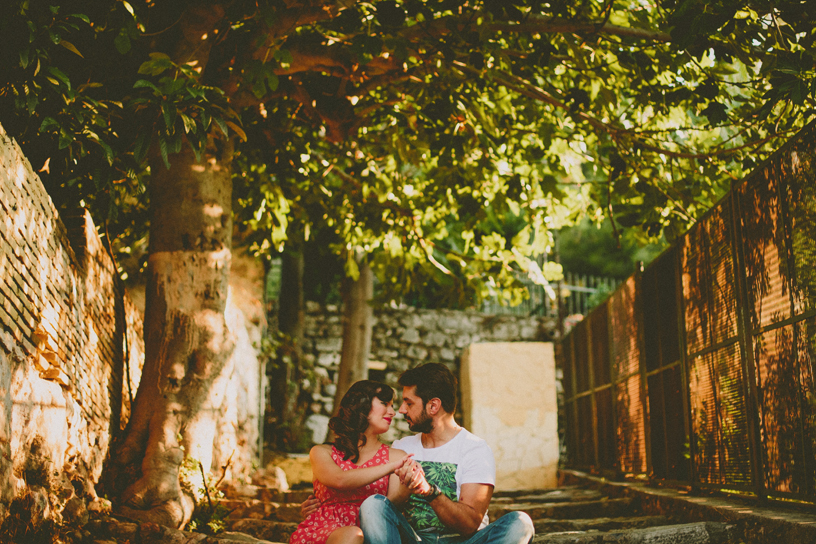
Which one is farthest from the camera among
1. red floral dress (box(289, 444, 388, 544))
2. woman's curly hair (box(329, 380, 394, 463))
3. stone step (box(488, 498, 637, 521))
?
stone step (box(488, 498, 637, 521))

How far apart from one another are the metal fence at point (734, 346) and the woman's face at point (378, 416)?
2.13 meters

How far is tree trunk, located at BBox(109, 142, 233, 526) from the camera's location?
4680mm

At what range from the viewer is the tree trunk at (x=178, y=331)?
4.68 metres

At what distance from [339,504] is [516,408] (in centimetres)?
805

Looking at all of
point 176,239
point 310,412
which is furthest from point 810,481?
point 310,412

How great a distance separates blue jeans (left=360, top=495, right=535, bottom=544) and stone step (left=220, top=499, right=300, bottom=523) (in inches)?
108

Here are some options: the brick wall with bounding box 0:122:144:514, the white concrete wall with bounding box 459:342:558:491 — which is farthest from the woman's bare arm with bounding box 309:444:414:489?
the white concrete wall with bounding box 459:342:558:491

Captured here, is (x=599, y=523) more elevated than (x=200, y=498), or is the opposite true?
(x=200, y=498)

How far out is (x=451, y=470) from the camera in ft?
10.6

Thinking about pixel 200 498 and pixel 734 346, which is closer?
pixel 734 346

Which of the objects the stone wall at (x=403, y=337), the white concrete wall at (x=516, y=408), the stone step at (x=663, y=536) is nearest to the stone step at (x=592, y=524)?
the stone step at (x=663, y=536)

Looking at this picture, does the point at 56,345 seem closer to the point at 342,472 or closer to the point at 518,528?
the point at 342,472

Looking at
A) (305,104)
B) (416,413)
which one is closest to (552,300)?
(305,104)

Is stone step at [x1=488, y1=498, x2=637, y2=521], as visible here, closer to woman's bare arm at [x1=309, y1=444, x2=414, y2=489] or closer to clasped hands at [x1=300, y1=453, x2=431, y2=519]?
woman's bare arm at [x1=309, y1=444, x2=414, y2=489]
